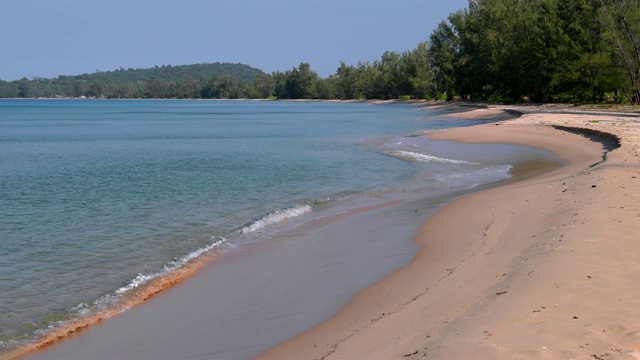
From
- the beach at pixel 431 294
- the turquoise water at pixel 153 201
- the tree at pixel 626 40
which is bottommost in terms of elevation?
the turquoise water at pixel 153 201

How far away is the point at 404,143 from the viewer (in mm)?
39000

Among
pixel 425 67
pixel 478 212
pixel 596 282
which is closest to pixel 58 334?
pixel 596 282

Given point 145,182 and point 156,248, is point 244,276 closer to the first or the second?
point 156,248

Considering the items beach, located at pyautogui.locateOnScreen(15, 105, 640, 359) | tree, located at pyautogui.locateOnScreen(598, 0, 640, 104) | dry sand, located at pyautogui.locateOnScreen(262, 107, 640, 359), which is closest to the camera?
dry sand, located at pyautogui.locateOnScreen(262, 107, 640, 359)

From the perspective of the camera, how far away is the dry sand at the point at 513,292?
566cm

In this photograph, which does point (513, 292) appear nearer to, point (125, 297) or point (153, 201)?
point (125, 297)

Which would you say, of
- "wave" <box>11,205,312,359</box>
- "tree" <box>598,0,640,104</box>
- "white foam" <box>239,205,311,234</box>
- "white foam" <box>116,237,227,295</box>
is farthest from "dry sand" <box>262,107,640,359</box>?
"tree" <box>598,0,640,104</box>

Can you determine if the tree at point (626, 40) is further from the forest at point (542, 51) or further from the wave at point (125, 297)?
the wave at point (125, 297)

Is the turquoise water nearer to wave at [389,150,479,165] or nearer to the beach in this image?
wave at [389,150,479,165]

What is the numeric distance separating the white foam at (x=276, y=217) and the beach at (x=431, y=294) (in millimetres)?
1310

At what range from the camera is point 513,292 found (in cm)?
730

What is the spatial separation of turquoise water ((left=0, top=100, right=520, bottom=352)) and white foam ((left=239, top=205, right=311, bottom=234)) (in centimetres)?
3

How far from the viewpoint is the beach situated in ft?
19.7

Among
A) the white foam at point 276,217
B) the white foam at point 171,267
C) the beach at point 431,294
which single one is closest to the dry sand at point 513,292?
the beach at point 431,294
